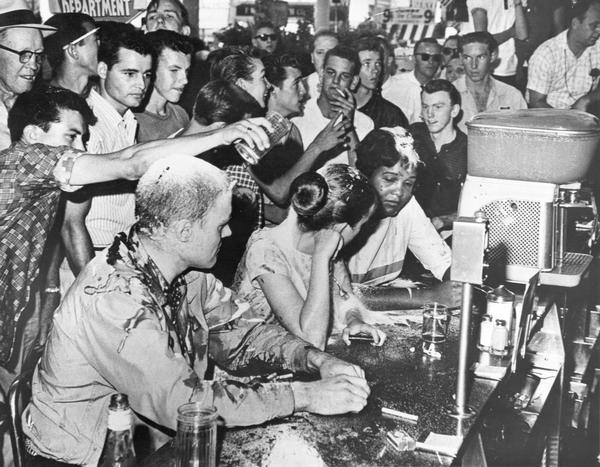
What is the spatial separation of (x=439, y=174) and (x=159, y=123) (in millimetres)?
1924

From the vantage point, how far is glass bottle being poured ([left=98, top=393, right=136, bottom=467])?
1.46m

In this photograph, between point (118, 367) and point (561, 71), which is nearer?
point (118, 367)

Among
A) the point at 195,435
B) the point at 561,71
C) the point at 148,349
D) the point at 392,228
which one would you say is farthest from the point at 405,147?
the point at 561,71

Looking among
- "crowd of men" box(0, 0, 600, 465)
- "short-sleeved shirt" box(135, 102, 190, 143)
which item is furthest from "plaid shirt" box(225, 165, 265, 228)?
"short-sleeved shirt" box(135, 102, 190, 143)

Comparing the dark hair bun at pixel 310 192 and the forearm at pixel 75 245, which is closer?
the dark hair bun at pixel 310 192

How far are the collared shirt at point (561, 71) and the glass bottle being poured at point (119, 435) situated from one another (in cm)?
482

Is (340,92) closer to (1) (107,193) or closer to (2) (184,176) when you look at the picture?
(1) (107,193)

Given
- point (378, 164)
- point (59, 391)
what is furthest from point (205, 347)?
point (378, 164)

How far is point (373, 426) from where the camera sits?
1.75 m

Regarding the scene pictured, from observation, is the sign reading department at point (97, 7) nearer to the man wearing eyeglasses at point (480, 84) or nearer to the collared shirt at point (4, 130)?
the collared shirt at point (4, 130)

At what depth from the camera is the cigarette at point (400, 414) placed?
1806 millimetres

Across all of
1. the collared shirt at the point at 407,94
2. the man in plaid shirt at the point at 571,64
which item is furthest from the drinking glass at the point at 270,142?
the man in plaid shirt at the point at 571,64

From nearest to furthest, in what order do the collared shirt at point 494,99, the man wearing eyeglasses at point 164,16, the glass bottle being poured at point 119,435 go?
the glass bottle being poured at point 119,435 → the man wearing eyeglasses at point 164,16 → the collared shirt at point 494,99

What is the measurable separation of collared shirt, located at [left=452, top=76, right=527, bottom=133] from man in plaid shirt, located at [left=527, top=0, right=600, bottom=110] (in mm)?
247
